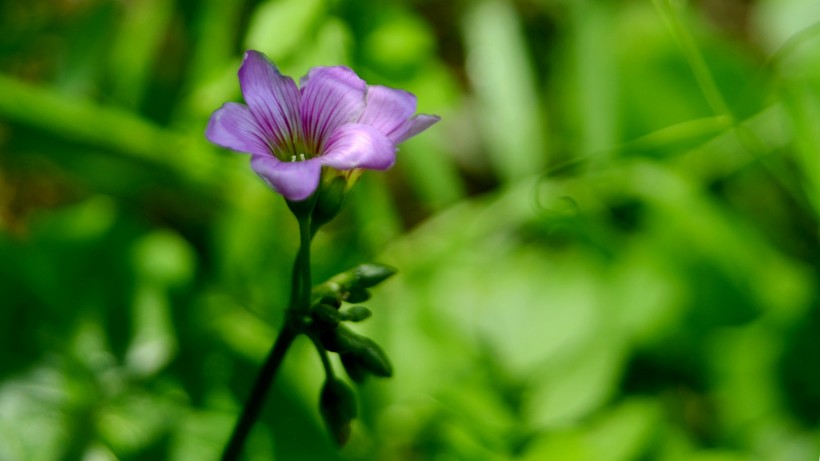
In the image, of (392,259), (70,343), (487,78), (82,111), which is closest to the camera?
(70,343)

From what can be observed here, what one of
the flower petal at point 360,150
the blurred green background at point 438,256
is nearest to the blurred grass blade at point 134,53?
the blurred green background at point 438,256

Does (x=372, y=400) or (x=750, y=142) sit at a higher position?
(x=750, y=142)

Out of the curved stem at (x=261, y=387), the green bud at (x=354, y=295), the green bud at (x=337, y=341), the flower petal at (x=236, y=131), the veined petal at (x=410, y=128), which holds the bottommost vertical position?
the curved stem at (x=261, y=387)

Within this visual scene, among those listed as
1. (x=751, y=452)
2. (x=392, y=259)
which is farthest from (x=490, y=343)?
(x=751, y=452)

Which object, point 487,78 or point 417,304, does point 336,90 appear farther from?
point 487,78

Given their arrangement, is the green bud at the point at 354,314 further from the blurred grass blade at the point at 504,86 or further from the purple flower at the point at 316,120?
the blurred grass blade at the point at 504,86

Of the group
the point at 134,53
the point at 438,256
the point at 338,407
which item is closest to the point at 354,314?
the point at 338,407
